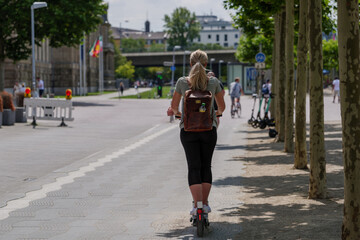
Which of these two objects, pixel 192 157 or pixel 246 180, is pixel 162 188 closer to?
pixel 246 180

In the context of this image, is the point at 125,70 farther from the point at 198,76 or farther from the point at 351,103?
the point at 351,103

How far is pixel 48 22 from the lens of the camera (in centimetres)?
4297

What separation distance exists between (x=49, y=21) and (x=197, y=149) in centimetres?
3792

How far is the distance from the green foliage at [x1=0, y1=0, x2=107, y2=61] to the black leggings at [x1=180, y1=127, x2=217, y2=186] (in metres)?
37.1

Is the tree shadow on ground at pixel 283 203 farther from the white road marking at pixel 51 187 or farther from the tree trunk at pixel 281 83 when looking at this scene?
the tree trunk at pixel 281 83

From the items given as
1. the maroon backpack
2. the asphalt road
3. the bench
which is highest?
the maroon backpack

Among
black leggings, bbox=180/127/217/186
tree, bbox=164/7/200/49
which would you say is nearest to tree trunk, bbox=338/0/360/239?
black leggings, bbox=180/127/217/186

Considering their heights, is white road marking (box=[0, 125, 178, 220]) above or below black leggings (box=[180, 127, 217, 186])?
below

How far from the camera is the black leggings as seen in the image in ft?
21.7

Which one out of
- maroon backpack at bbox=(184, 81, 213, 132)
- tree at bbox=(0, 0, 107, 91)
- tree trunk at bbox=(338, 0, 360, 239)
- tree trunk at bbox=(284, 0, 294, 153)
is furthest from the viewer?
tree at bbox=(0, 0, 107, 91)

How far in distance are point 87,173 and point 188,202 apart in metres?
3.49

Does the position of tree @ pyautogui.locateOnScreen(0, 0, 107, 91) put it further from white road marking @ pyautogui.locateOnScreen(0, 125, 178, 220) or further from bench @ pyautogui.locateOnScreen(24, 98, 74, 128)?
white road marking @ pyautogui.locateOnScreen(0, 125, 178, 220)

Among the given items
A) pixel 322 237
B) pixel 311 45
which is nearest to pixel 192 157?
pixel 322 237

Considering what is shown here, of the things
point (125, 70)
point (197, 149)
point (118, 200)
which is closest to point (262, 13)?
point (118, 200)
